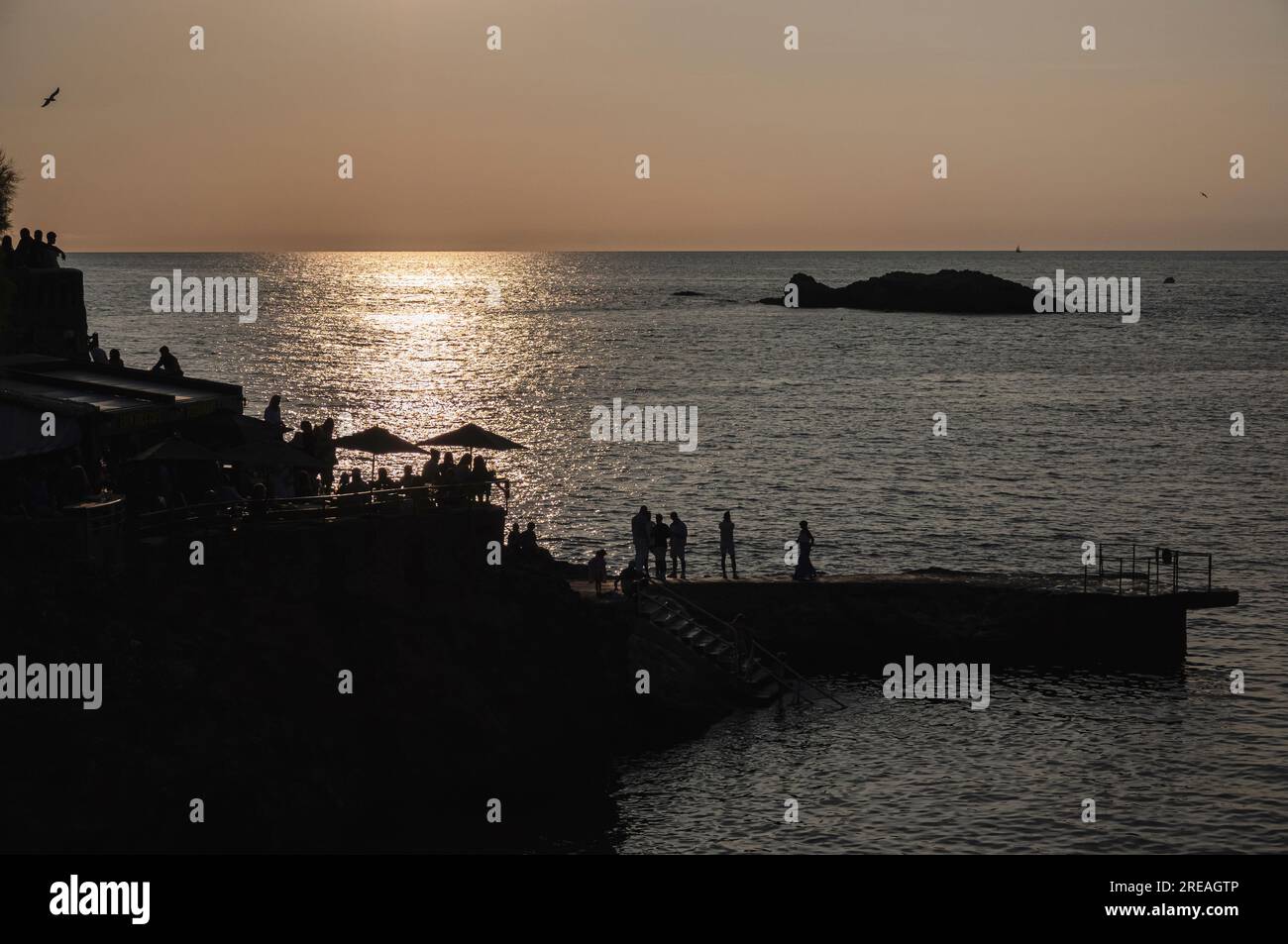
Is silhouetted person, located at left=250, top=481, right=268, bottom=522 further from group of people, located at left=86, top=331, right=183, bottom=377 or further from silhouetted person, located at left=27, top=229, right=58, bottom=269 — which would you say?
silhouetted person, located at left=27, top=229, right=58, bottom=269

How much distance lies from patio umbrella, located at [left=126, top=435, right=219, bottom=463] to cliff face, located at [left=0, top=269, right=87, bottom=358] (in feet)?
43.0

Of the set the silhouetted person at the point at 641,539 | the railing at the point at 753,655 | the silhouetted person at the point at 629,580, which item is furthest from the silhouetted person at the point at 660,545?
the silhouetted person at the point at 629,580

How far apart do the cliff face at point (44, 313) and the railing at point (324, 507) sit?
50.5ft

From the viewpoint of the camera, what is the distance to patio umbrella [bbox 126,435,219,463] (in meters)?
30.1

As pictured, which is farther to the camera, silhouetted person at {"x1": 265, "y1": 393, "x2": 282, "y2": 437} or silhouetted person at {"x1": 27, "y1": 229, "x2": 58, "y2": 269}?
silhouetted person at {"x1": 27, "y1": 229, "x2": 58, "y2": 269}

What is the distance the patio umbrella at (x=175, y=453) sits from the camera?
98.8 ft

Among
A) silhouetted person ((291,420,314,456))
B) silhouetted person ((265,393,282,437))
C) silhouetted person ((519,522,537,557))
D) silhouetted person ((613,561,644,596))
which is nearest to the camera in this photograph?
silhouetted person ((291,420,314,456))

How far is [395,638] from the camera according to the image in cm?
3009

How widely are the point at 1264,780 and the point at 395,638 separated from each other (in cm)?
1895

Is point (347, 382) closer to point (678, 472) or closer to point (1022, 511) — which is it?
point (678, 472)

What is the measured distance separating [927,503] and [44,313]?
37666 millimetres

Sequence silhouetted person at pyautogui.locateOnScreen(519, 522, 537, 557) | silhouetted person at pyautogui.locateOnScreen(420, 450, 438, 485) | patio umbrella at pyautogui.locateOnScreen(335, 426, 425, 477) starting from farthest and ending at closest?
patio umbrella at pyautogui.locateOnScreen(335, 426, 425, 477)
silhouetted person at pyautogui.locateOnScreen(519, 522, 537, 557)
silhouetted person at pyautogui.locateOnScreen(420, 450, 438, 485)

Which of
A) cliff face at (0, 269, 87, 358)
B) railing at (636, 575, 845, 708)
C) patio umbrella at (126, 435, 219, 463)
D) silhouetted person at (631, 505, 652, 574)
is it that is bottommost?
railing at (636, 575, 845, 708)

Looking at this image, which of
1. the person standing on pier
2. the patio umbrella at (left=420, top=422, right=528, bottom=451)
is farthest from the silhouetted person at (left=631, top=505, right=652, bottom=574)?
the patio umbrella at (left=420, top=422, right=528, bottom=451)
